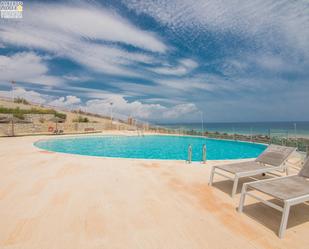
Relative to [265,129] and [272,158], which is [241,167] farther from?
[265,129]

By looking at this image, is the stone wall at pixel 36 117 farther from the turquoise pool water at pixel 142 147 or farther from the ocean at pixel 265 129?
the ocean at pixel 265 129

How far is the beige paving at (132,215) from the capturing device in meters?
1.96

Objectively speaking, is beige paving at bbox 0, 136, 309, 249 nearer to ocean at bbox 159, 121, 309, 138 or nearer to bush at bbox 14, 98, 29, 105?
ocean at bbox 159, 121, 309, 138

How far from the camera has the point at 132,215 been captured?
8.25 ft

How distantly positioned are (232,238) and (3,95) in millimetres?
35648

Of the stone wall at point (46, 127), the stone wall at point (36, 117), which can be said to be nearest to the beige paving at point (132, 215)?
the stone wall at point (46, 127)

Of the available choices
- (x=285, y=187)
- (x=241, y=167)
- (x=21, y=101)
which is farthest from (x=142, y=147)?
(x=21, y=101)

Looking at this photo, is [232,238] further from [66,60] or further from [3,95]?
[3,95]

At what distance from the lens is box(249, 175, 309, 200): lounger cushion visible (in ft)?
7.51

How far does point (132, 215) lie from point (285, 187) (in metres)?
2.36

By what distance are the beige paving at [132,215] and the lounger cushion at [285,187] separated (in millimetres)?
436

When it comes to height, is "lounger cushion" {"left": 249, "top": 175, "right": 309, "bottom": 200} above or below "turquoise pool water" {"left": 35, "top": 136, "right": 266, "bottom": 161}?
above

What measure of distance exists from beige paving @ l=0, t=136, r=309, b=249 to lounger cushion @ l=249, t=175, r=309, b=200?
44cm

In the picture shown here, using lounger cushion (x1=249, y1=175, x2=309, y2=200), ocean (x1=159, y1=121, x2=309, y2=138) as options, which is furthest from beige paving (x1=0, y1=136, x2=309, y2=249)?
ocean (x1=159, y1=121, x2=309, y2=138)
